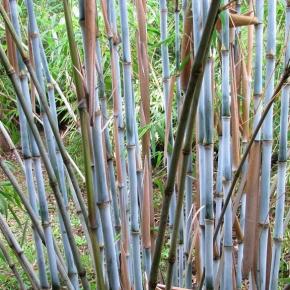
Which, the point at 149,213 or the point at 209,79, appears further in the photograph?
the point at 149,213

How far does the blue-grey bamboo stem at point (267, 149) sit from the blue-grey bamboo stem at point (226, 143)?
6 centimetres

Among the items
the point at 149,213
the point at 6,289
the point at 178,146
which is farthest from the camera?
the point at 6,289

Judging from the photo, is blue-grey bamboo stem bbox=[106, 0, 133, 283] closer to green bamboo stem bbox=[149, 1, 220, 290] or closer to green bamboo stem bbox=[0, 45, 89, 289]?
green bamboo stem bbox=[0, 45, 89, 289]

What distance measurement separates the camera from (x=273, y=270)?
0.96 metres

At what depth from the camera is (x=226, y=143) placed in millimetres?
841

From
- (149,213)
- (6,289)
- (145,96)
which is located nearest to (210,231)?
(149,213)

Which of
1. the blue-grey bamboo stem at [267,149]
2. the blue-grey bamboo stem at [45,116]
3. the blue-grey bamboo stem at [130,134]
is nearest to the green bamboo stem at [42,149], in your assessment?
the blue-grey bamboo stem at [45,116]

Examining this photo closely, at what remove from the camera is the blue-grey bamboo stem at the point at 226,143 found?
0.77 metres

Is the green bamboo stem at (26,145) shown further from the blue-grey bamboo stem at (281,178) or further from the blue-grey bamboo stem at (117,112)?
the blue-grey bamboo stem at (281,178)

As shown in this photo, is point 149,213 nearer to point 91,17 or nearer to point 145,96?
point 145,96

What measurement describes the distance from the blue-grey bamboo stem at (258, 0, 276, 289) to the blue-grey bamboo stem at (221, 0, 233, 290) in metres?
0.06

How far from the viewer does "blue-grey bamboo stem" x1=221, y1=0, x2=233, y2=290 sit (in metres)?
0.77

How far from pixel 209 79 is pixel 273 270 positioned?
A: 0.42 meters

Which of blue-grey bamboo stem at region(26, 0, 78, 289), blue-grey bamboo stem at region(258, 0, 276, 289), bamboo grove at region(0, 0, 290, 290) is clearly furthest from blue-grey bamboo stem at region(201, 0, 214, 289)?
blue-grey bamboo stem at region(26, 0, 78, 289)
